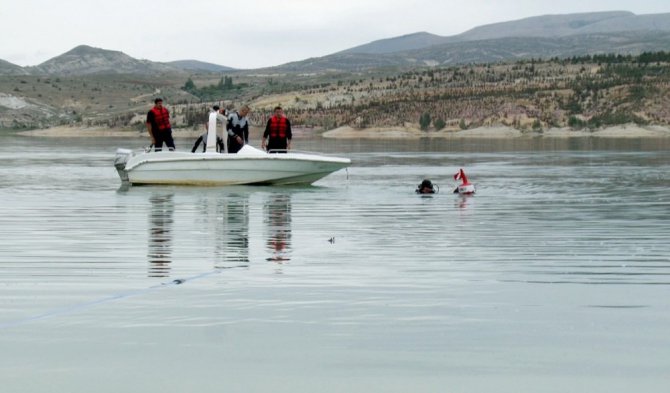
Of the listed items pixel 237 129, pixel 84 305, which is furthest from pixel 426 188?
pixel 84 305

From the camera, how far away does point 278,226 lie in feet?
57.0

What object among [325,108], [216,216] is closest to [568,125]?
[325,108]

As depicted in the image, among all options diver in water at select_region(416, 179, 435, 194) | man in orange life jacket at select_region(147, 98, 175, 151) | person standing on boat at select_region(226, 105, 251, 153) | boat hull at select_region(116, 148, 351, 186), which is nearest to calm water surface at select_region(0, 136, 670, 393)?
diver in water at select_region(416, 179, 435, 194)

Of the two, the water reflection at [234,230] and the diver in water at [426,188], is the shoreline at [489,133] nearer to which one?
the diver in water at [426,188]

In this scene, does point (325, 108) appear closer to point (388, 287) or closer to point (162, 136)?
point (162, 136)

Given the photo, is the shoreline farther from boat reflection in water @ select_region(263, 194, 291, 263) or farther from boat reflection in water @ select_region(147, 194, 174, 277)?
boat reflection in water @ select_region(147, 194, 174, 277)

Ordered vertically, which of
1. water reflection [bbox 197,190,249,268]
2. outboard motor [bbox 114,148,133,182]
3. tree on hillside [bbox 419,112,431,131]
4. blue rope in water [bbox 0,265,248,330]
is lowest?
water reflection [bbox 197,190,249,268]

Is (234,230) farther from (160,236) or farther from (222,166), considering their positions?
(222,166)

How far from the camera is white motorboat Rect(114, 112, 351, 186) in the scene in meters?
26.3

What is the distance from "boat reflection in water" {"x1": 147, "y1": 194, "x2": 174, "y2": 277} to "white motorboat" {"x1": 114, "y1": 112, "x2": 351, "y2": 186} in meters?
2.76

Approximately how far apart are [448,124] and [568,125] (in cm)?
766

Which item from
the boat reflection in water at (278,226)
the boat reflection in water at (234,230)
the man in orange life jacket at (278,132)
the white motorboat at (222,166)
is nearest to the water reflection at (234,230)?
the boat reflection in water at (234,230)

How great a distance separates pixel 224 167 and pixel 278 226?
30.2 ft

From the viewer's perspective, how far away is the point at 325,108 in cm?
9938
